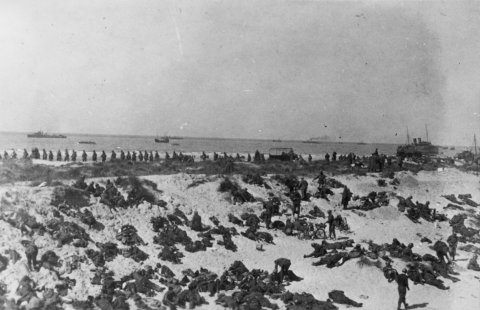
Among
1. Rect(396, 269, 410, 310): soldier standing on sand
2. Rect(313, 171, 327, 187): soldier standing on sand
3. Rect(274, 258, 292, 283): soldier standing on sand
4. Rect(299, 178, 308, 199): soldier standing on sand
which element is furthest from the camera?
Rect(313, 171, 327, 187): soldier standing on sand

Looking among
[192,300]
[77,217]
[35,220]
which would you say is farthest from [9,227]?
[192,300]

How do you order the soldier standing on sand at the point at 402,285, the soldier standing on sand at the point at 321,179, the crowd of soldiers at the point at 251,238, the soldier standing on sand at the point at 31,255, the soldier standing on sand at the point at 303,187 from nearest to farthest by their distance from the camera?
the soldier standing on sand at the point at 402,285 < the soldier standing on sand at the point at 31,255 < the crowd of soldiers at the point at 251,238 < the soldier standing on sand at the point at 303,187 < the soldier standing on sand at the point at 321,179

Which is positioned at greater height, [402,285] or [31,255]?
[31,255]

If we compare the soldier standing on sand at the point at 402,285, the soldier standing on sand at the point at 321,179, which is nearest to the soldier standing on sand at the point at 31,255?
the soldier standing on sand at the point at 402,285

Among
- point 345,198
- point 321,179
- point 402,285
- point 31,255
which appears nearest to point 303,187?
point 321,179

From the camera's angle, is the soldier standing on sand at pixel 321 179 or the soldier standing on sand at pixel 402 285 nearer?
the soldier standing on sand at pixel 402 285

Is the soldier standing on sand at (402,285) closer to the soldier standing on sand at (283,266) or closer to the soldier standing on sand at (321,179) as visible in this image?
the soldier standing on sand at (283,266)

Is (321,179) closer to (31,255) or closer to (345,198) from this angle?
(345,198)

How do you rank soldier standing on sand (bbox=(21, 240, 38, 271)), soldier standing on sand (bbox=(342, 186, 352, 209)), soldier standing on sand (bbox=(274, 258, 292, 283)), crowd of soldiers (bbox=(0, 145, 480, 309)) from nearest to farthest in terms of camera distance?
1. soldier standing on sand (bbox=(21, 240, 38, 271))
2. crowd of soldiers (bbox=(0, 145, 480, 309))
3. soldier standing on sand (bbox=(274, 258, 292, 283))
4. soldier standing on sand (bbox=(342, 186, 352, 209))

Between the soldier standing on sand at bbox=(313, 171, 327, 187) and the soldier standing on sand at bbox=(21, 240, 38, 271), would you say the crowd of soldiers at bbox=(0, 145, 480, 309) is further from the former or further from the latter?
the soldier standing on sand at bbox=(313, 171, 327, 187)

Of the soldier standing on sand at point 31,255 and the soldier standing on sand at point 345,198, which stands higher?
the soldier standing on sand at point 345,198

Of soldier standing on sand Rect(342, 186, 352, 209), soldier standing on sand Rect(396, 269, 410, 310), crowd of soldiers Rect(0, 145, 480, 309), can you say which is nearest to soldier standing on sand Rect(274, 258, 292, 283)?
crowd of soldiers Rect(0, 145, 480, 309)
